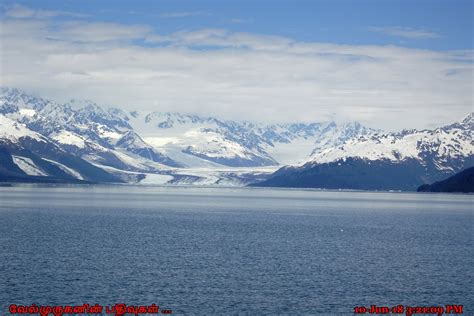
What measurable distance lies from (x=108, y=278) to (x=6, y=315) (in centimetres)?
2040

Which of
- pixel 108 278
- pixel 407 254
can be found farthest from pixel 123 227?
pixel 108 278

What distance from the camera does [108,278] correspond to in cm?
8800

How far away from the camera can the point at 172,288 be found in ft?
272

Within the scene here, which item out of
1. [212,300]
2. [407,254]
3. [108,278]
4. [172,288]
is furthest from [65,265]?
[407,254]

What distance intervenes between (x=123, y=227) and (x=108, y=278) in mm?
76428

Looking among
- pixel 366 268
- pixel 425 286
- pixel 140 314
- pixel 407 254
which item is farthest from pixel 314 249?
pixel 140 314

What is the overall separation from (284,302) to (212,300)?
695 centimetres

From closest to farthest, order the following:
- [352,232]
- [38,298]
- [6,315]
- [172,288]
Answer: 1. [6,315]
2. [38,298]
3. [172,288]
4. [352,232]

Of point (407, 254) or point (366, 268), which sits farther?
point (407, 254)

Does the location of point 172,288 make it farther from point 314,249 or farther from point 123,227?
point 123,227

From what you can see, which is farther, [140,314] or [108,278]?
[108,278]

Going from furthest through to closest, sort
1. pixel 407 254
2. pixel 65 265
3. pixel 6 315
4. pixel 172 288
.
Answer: pixel 407 254 → pixel 65 265 → pixel 172 288 → pixel 6 315

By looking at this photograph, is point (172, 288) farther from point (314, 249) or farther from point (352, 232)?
point (352, 232)

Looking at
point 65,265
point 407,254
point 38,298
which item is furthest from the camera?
point 407,254
